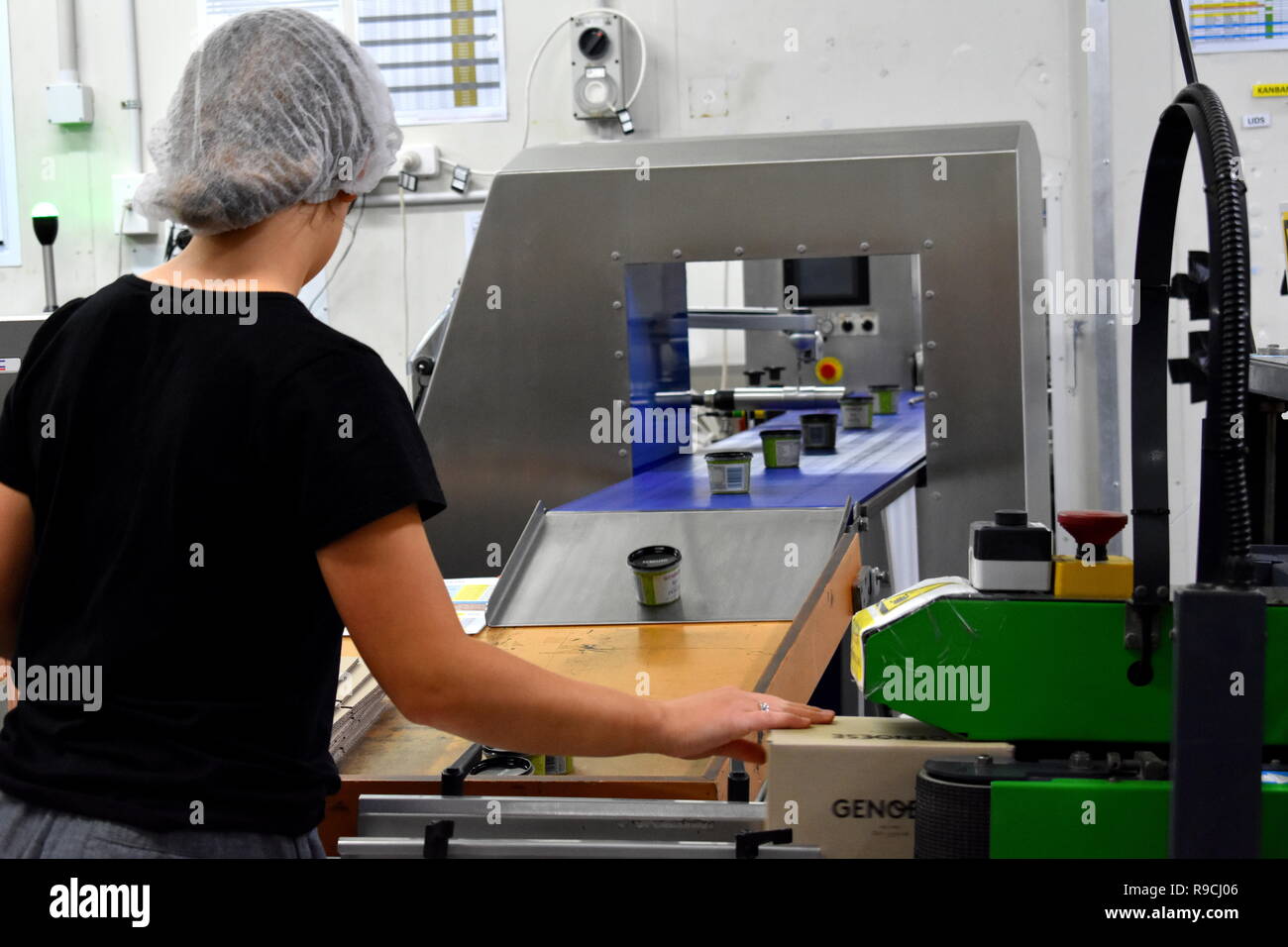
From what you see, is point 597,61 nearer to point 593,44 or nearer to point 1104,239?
point 593,44

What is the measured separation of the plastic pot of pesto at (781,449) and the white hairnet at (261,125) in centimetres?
156

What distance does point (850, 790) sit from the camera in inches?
41.1

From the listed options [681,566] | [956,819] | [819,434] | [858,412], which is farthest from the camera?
[858,412]

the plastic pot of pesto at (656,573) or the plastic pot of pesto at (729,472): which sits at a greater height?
the plastic pot of pesto at (729,472)

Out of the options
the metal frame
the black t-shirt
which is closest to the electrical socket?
the metal frame

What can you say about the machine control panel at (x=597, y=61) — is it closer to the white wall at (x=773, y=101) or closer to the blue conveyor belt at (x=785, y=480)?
the white wall at (x=773, y=101)

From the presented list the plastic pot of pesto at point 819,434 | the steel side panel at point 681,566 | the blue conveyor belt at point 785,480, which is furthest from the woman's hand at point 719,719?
the plastic pot of pesto at point 819,434

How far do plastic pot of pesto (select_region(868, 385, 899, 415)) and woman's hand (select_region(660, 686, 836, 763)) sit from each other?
2.77 meters

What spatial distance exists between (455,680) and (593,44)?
343 cm

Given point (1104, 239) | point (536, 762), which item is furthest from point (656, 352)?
point (1104, 239)

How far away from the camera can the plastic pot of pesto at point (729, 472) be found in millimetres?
2217

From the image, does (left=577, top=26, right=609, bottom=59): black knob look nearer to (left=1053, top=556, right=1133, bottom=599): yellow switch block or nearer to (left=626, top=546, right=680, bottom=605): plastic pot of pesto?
(left=626, top=546, right=680, bottom=605): plastic pot of pesto
